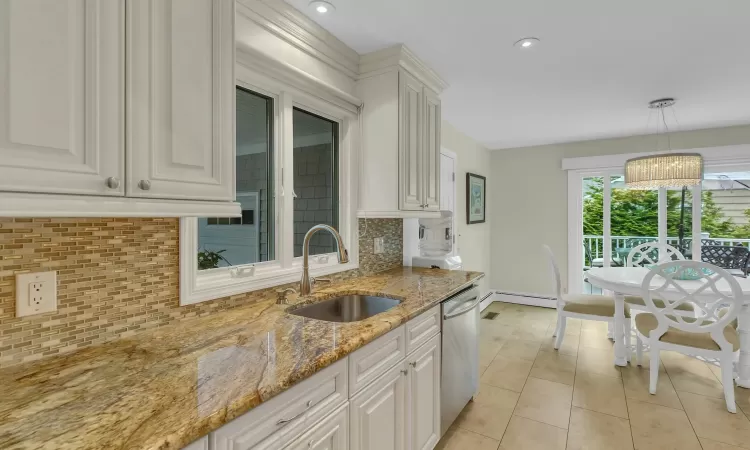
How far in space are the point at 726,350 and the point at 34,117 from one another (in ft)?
12.0

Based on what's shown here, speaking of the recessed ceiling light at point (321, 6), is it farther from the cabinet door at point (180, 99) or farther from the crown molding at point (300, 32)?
the cabinet door at point (180, 99)

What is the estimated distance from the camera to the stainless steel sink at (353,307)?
1.91 metres

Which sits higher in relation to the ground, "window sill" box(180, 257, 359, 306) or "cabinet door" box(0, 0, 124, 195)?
"cabinet door" box(0, 0, 124, 195)

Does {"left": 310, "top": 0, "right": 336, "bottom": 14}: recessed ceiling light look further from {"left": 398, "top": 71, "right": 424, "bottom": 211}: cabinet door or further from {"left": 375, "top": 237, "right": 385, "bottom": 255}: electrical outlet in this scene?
{"left": 375, "top": 237, "right": 385, "bottom": 255}: electrical outlet

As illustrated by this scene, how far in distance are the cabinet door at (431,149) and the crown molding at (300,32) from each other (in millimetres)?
608

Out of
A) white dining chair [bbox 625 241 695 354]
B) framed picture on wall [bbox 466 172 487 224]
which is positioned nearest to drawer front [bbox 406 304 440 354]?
white dining chair [bbox 625 241 695 354]

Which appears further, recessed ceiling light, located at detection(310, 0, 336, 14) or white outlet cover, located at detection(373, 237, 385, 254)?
white outlet cover, located at detection(373, 237, 385, 254)

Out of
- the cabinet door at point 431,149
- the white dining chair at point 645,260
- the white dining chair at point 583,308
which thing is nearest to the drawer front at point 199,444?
the cabinet door at point 431,149

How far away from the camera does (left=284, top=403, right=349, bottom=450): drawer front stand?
3.50 ft

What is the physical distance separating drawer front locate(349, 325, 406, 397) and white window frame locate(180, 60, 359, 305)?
0.68 m

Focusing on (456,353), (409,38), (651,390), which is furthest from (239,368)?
(651,390)

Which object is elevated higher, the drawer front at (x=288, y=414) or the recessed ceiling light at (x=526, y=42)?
the recessed ceiling light at (x=526, y=42)

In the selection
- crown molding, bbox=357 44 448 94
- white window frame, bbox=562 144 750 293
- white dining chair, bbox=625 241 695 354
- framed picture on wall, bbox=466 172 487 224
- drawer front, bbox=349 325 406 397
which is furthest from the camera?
framed picture on wall, bbox=466 172 487 224

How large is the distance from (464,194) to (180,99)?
379 cm
